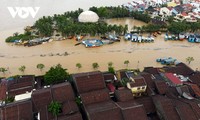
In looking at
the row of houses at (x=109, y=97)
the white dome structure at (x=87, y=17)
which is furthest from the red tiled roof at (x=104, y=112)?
the white dome structure at (x=87, y=17)

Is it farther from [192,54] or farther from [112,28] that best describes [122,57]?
[192,54]

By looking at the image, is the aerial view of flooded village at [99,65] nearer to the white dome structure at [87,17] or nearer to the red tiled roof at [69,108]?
the red tiled roof at [69,108]

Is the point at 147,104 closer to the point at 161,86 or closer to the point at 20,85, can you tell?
the point at 161,86

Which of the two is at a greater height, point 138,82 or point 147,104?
point 138,82

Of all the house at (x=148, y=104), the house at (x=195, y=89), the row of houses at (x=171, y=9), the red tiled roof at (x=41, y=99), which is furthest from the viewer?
the row of houses at (x=171, y=9)

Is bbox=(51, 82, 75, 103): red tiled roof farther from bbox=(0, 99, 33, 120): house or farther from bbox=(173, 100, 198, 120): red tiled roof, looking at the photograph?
bbox=(173, 100, 198, 120): red tiled roof

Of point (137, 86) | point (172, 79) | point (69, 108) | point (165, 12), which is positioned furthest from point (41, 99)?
point (165, 12)

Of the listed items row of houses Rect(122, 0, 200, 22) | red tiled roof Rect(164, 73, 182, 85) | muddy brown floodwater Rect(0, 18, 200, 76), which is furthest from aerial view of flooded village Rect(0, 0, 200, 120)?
row of houses Rect(122, 0, 200, 22)
